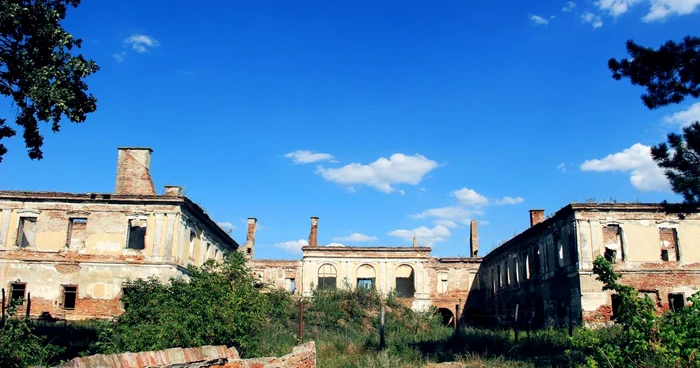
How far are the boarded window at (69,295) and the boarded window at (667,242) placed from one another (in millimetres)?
28045

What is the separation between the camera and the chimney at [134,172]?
3045 cm

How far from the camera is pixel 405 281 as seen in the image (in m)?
46.7

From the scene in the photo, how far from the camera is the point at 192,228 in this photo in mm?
30938

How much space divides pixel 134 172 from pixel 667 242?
88.4ft

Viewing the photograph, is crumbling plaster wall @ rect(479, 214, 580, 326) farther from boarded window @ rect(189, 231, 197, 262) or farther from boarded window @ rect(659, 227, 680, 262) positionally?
boarded window @ rect(189, 231, 197, 262)

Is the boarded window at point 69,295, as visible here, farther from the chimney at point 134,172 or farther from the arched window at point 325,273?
the arched window at point 325,273

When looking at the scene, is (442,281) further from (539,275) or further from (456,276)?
(539,275)

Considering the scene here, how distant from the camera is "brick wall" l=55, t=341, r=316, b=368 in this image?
5723 millimetres

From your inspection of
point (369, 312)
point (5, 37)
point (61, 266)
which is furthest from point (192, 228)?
point (5, 37)

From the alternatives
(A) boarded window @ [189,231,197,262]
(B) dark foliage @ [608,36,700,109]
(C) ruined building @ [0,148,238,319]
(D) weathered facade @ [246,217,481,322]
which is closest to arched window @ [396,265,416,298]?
(D) weathered facade @ [246,217,481,322]

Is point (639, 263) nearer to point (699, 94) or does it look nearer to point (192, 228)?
point (699, 94)

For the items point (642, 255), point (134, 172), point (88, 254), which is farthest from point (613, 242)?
point (88, 254)

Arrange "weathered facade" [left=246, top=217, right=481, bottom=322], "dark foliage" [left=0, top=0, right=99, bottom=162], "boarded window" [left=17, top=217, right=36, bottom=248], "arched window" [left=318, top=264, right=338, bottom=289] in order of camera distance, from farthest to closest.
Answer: "arched window" [left=318, top=264, right=338, bottom=289] → "weathered facade" [left=246, top=217, right=481, bottom=322] → "boarded window" [left=17, top=217, right=36, bottom=248] → "dark foliage" [left=0, top=0, right=99, bottom=162]

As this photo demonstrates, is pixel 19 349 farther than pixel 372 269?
No
